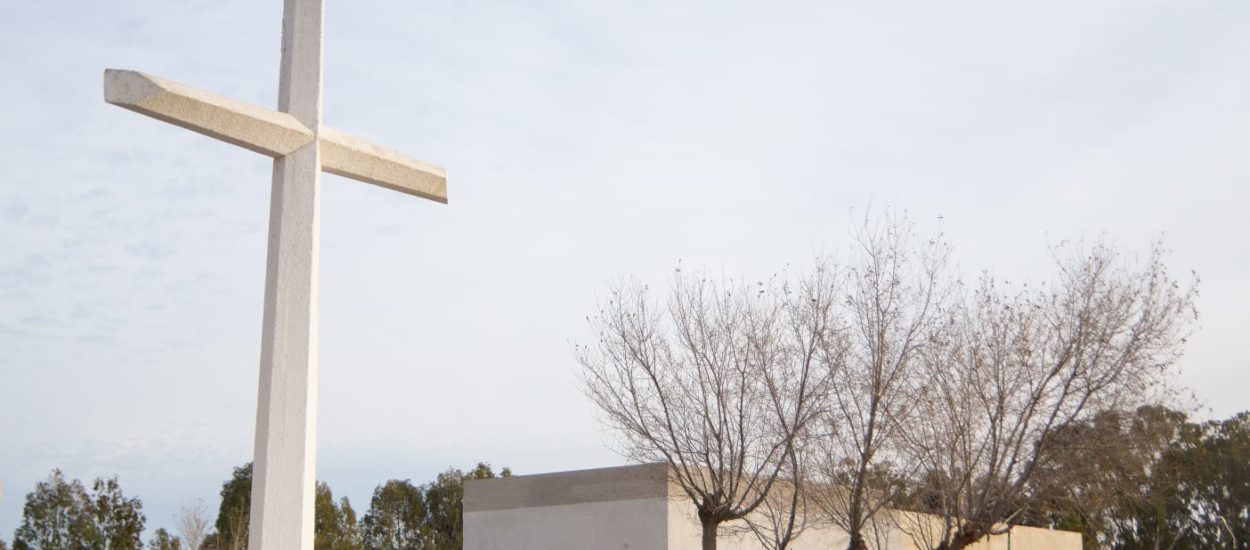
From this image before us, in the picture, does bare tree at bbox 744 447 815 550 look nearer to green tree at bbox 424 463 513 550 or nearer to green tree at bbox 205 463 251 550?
green tree at bbox 205 463 251 550

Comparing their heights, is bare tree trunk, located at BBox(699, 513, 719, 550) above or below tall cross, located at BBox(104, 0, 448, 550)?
below

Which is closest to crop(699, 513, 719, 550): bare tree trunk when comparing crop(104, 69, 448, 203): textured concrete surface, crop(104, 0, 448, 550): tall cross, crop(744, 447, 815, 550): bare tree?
crop(744, 447, 815, 550): bare tree

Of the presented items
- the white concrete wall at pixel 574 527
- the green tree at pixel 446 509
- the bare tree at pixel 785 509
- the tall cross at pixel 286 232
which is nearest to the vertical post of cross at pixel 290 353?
the tall cross at pixel 286 232

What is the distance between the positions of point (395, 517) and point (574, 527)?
2869cm

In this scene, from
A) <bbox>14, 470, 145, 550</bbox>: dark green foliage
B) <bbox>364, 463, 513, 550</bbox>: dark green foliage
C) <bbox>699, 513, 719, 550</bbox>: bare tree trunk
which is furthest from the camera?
<bbox>364, 463, 513, 550</bbox>: dark green foliage

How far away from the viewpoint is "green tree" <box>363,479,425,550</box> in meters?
46.3

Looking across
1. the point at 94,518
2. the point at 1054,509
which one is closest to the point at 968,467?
the point at 1054,509

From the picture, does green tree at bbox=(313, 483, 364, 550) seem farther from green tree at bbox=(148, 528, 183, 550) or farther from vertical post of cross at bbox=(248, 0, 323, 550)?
vertical post of cross at bbox=(248, 0, 323, 550)

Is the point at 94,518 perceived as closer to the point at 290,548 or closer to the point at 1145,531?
the point at 290,548

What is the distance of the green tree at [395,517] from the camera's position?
46.3m

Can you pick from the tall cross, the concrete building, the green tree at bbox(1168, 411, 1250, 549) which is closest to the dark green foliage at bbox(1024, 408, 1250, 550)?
the green tree at bbox(1168, 411, 1250, 549)

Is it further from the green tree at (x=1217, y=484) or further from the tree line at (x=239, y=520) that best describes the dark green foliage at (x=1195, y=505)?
the tree line at (x=239, y=520)

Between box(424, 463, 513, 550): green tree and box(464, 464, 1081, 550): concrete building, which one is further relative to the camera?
box(424, 463, 513, 550): green tree

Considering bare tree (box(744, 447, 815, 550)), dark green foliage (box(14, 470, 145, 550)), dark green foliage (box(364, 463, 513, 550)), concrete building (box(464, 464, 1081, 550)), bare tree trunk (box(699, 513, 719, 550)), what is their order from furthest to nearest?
dark green foliage (box(364, 463, 513, 550)), dark green foliage (box(14, 470, 145, 550)), concrete building (box(464, 464, 1081, 550)), bare tree (box(744, 447, 815, 550)), bare tree trunk (box(699, 513, 719, 550))
